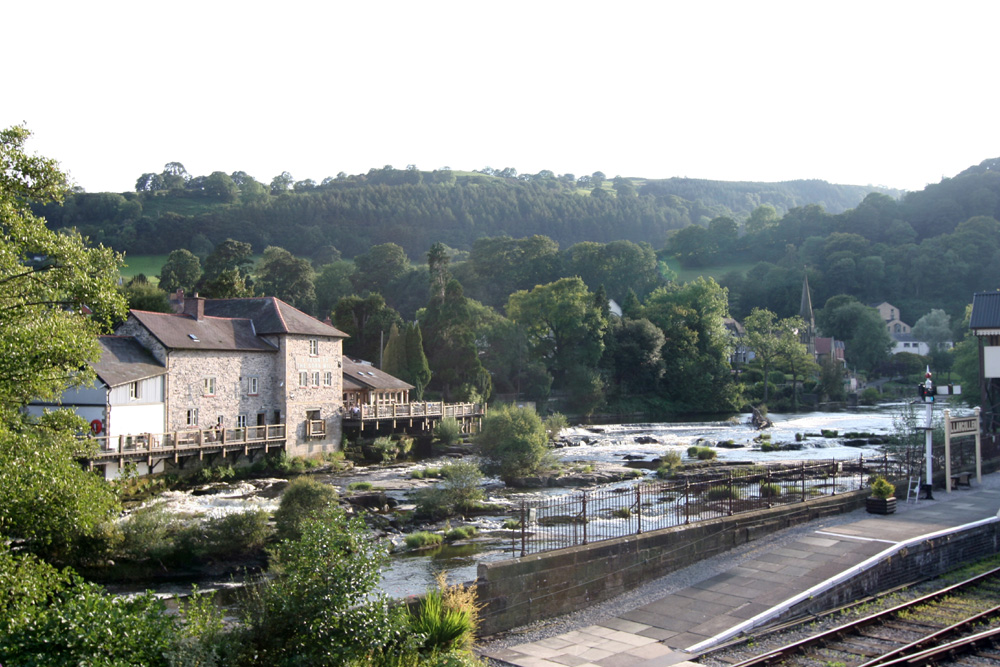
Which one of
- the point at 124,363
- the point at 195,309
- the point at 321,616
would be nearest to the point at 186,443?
the point at 124,363

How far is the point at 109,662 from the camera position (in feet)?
25.4

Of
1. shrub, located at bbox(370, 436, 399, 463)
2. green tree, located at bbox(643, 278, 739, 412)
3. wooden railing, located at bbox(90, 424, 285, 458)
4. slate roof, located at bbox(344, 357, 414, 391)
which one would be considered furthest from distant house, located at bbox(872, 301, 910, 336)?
wooden railing, located at bbox(90, 424, 285, 458)

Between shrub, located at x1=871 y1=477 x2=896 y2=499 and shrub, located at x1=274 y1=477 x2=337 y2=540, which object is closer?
shrub, located at x1=871 y1=477 x2=896 y2=499

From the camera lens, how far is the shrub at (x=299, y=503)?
23.9 meters

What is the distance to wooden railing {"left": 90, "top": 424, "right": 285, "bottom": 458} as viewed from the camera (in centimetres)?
3366

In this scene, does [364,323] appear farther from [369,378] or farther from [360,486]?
[360,486]

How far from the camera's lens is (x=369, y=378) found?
5431 cm

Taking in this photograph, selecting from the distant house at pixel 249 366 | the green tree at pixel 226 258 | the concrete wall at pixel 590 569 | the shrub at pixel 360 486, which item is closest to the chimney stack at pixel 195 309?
the distant house at pixel 249 366

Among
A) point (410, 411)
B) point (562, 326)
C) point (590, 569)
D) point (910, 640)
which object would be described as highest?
point (562, 326)

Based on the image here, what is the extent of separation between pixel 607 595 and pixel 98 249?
1128 centimetres

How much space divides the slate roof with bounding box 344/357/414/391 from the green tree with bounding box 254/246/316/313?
36.7 metres

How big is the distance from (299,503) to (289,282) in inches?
2782

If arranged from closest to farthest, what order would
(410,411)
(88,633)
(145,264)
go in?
1. (88,633)
2. (410,411)
3. (145,264)

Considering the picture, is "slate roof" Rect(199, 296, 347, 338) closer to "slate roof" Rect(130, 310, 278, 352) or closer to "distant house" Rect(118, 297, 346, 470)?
"distant house" Rect(118, 297, 346, 470)
